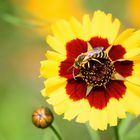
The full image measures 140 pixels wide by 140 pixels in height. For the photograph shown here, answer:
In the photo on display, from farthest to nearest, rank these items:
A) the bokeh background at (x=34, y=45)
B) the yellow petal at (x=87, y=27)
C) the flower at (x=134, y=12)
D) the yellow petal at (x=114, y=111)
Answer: the flower at (x=134, y=12)
the bokeh background at (x=34, y=45)
the yellow petal at (x=87, y=27)
the yellow petal at (x=114, y=111)

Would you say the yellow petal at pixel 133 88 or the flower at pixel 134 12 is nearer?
the yellow petal at pixel 133 88

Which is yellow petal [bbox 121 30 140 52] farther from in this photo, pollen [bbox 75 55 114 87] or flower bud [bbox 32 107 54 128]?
flower bud [bbox 32 107 54 128]

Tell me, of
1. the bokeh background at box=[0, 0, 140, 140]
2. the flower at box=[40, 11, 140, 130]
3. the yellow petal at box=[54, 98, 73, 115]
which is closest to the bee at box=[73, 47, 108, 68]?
the flower at box=[40, 11, 140, 130]

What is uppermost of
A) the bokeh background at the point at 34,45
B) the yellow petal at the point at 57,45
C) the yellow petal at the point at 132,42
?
the yellow petal at the point at 132,42

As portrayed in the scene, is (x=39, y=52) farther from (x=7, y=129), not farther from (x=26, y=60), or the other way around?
(x=7, y=129)

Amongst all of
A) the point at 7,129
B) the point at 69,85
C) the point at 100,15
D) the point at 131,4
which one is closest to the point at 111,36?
the point at 100,15

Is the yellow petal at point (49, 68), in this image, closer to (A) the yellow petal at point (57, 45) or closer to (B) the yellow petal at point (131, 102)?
(A) the yellow petal at point (57, 45)

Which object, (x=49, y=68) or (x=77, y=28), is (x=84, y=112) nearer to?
(x=49, y=68)

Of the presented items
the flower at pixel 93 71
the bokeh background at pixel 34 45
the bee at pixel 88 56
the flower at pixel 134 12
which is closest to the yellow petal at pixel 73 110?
the flower at pixel 93 71
